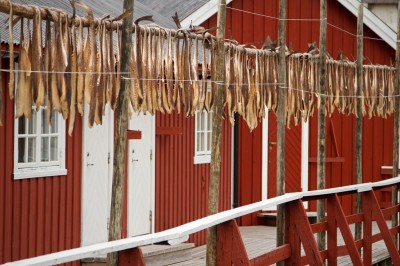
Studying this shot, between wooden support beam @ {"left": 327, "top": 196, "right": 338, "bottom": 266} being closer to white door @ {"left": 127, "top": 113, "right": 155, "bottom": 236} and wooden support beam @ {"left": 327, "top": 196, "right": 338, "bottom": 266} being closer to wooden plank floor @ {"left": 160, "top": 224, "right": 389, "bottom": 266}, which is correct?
wooden plank floor @ {"left": 160, "top": 224, "right": 389, "bottom": 266}

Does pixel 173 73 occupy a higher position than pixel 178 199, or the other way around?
pixel 173 73

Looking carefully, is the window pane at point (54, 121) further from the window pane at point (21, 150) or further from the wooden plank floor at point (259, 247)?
the wooden plank floor at point (259, 247)

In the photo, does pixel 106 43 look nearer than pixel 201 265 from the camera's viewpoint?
Yes

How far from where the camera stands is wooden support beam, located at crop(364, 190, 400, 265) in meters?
14.2

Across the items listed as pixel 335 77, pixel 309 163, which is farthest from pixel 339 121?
pixel 335 77

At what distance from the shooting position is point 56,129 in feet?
44.4

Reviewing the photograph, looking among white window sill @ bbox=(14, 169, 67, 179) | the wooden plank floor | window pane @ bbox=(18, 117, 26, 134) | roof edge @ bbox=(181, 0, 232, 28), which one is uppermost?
roof edge @ bbox=(181, 0, 232, 28)

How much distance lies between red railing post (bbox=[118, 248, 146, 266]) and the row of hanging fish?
2.46 meters

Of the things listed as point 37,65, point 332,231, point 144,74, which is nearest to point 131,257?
point 37,65

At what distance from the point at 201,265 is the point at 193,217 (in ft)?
9.55

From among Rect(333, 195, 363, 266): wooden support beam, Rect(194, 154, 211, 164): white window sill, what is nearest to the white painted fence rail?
Rect(333, 195, 363, 266): wooden support beam

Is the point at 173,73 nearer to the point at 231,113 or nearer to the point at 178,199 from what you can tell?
the point at 231,113

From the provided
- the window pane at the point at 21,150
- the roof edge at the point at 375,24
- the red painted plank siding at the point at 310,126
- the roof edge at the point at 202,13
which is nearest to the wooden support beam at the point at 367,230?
the window pane at the point at 21,150

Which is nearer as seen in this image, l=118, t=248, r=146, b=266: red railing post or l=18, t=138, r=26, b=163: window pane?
l=118, t=248, r=146, b=266: red railing post
